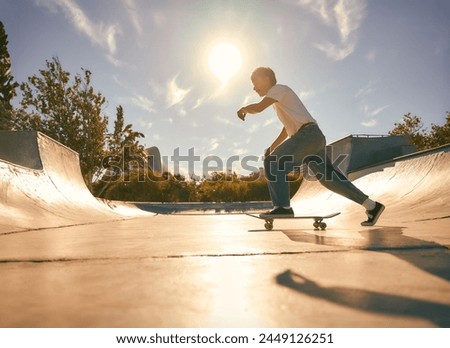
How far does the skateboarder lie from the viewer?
3670 mm

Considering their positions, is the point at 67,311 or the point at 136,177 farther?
the point at 136,177

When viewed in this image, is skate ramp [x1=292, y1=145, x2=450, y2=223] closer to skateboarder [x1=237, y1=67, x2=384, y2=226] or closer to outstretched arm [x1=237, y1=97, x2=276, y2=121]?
skateboarder [x1=237, y1=67, x2=384, y2=226]

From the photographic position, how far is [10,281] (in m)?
1.40

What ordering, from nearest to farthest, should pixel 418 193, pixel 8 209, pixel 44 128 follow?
1. pixel 8 209
2. pixel 418 193
3. pixel 44 128

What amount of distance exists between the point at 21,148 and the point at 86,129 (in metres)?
14.6

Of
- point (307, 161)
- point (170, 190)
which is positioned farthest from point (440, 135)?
point (307, 161)

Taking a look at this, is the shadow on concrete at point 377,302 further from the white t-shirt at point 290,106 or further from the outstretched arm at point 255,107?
the white t-shirt at point 290,106

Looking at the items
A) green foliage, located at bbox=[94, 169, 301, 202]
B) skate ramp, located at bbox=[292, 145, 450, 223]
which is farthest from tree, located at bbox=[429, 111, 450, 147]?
skate ramp, located at bbox=[292, 145, 450, 223]

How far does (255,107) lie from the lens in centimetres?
372

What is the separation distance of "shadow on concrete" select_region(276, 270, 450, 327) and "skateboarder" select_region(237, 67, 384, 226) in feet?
8.32

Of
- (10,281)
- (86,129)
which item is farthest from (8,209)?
(86,129)

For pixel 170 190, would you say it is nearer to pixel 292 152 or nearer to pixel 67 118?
pixel 67 118

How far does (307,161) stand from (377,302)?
2.87 metres
